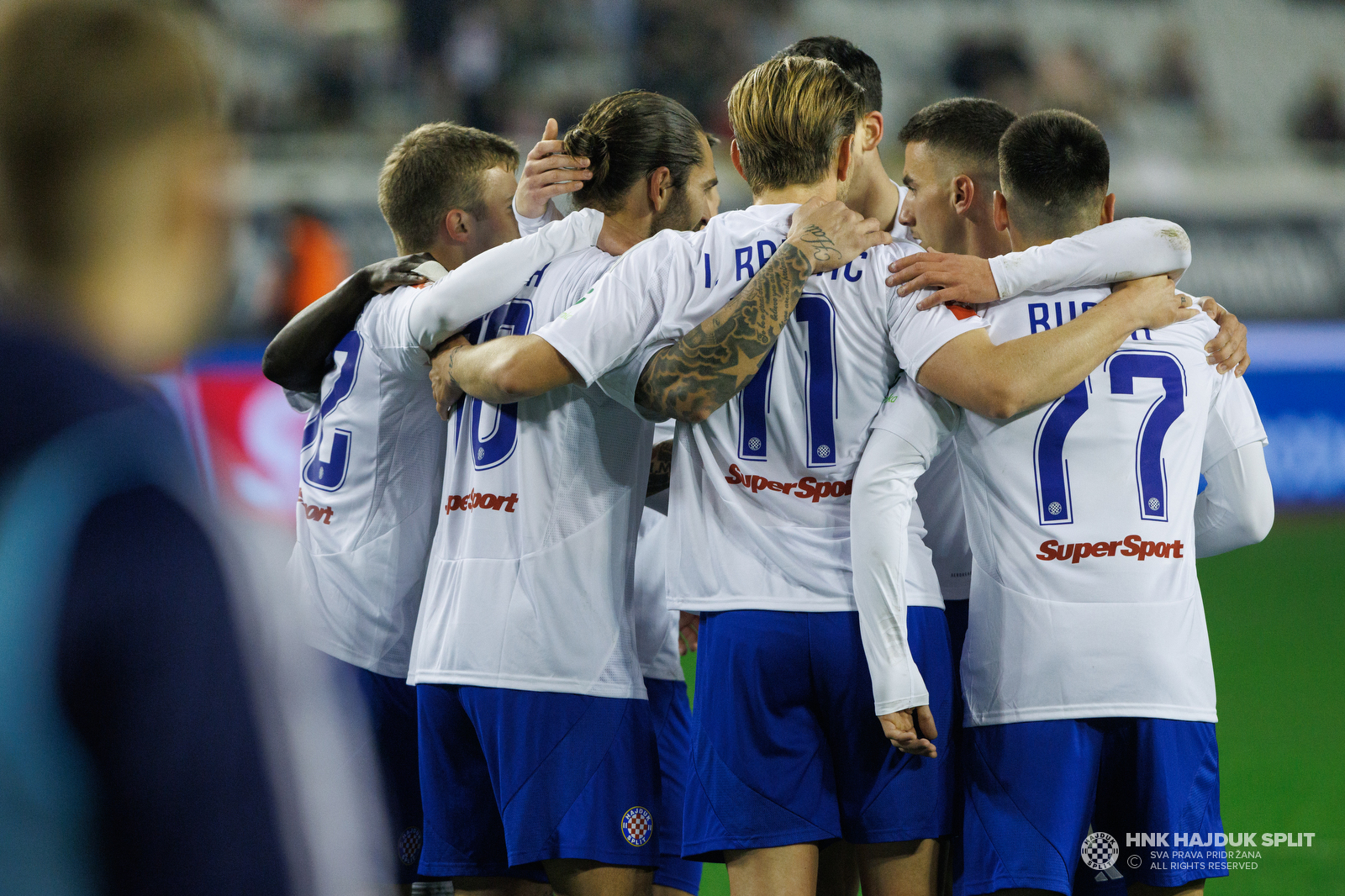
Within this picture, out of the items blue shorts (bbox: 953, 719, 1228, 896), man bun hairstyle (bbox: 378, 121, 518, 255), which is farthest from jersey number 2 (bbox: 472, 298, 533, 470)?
blue shorts (bbox: 953, 719, 1228, 896)

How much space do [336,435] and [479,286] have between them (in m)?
0.80

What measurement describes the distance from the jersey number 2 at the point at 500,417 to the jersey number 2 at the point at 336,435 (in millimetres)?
508

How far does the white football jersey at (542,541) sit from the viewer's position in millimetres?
3357

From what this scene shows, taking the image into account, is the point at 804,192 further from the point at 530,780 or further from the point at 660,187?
the point at 530,780

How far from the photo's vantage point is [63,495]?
99 centimetres

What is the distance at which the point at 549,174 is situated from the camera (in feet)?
11.5

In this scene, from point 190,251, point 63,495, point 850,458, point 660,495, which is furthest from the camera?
point 660,495

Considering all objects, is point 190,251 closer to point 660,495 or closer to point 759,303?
point 759,303

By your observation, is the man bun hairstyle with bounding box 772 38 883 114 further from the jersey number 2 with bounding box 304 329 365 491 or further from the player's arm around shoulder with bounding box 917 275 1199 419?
the jersey number 2 with bounding box 304 329 365 491

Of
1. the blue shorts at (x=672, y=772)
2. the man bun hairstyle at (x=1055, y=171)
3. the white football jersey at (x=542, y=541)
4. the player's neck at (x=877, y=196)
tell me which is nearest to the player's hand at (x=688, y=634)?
the blue shorts at (x=672, y=772)

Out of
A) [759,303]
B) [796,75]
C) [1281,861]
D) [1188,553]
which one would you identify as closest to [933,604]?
[1188,553]

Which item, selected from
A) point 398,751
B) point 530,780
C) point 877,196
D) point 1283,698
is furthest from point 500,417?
point 1283,698

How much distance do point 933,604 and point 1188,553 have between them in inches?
25.1

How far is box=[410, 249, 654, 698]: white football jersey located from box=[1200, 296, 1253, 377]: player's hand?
1536mm
